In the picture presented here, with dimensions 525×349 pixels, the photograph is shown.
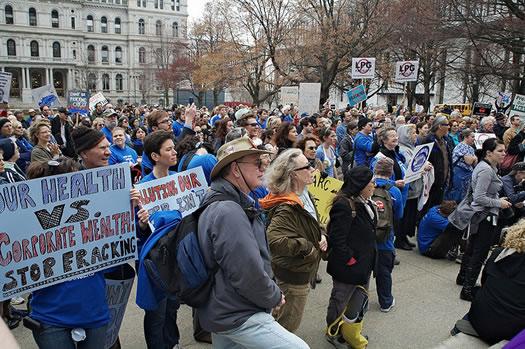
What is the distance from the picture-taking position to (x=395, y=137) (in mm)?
6418

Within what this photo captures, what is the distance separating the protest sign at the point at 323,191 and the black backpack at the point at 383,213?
1.69ft

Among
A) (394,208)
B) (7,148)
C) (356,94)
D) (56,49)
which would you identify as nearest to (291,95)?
(356,94)

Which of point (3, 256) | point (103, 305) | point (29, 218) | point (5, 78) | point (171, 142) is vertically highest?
point (5, 78)

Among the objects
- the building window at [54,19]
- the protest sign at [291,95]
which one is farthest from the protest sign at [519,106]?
the building window at [54,19]

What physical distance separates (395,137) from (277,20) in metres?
25.1

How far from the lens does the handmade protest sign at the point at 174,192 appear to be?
11.4ft

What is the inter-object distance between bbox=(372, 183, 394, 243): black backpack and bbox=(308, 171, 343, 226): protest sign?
1.69 ft

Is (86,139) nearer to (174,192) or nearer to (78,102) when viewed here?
(174,192)

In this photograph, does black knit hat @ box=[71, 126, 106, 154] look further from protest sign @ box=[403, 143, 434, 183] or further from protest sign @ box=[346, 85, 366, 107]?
protest sign @ box=[346, 85, 366, 107]

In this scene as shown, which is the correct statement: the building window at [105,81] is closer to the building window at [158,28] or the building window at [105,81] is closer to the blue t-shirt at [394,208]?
the building window at [158,28]

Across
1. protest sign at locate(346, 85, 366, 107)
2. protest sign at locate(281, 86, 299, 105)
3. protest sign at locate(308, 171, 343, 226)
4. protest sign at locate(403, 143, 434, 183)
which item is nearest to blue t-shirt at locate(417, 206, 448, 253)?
protest sign at locate(403, 143, 434, 183)

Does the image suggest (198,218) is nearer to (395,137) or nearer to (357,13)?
(395,137)

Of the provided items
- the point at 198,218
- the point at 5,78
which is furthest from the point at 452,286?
the point at 5,78

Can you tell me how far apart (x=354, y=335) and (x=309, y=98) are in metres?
12.8
